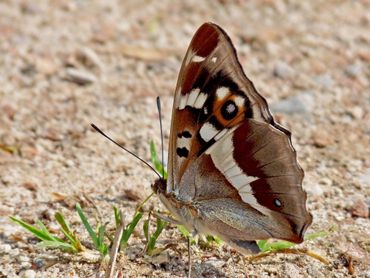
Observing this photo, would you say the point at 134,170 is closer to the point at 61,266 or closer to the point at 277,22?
the point at 61,266

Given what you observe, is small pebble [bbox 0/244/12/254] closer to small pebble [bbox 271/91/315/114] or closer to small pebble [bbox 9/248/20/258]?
small pebble [bbox 9/248/20/258]

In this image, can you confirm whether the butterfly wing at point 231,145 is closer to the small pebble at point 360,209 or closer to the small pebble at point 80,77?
the small pebble at point 360,209

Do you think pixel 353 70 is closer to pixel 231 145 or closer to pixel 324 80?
pixel 324 80

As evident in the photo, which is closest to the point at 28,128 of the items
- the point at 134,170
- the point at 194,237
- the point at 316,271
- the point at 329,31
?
the point at 134,170

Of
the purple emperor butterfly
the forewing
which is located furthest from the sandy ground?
the forewing

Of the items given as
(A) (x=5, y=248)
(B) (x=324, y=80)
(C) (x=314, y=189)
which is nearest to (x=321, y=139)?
(C) (x=314, y=189)

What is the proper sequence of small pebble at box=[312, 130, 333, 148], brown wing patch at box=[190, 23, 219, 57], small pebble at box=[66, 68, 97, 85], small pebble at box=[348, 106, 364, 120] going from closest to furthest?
brown wing patch at box=[190, 23, 219, 57] < small pebble at box=[312, 130, 333, 148] < small pebble at box=[348, 106, 364, 120] < small pebble at box=[66, 68, 97, 85]

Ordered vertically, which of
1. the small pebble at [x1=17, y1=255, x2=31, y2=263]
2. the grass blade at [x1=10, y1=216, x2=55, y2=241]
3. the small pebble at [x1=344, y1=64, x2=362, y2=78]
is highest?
the small pebble at [x1=344, y1=64, x2=362, y2=78]

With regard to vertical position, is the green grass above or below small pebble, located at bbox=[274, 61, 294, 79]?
below
